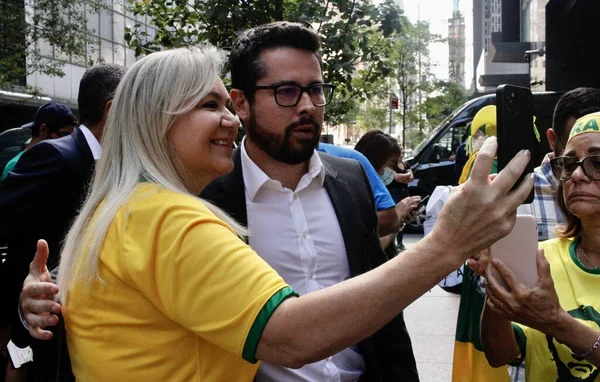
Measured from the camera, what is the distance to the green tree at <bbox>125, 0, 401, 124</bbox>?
683 centimetres

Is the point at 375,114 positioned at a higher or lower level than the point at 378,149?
higher

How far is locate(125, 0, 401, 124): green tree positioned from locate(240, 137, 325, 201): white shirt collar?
4190mm

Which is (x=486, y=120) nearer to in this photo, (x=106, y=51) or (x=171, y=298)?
(x=171, y=298)

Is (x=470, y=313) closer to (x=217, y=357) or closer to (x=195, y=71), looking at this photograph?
(x=217, y=357)

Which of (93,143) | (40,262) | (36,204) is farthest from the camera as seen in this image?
(93,143)

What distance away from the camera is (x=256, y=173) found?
2.52m

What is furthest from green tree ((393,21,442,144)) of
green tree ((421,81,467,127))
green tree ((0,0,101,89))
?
green tree ((0,0,101,89))

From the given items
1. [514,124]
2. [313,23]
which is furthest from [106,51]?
[514,124]

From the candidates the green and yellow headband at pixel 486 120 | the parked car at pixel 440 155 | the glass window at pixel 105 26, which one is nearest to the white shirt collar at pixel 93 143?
the green and yellow headband at pixel 486 120

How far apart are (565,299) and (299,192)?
99 cm

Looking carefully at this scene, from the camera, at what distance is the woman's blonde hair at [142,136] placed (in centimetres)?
169

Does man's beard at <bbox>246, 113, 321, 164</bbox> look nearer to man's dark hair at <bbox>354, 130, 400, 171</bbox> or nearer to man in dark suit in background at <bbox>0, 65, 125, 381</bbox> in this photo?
man in dark suit in background at <bbox>0, 65, 125, 381</bbox>

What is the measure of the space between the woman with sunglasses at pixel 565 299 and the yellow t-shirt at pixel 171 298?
74 centimetres

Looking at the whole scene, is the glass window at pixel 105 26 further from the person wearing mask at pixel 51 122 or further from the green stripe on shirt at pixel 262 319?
the green stripe on shirt at pixel 262 319
